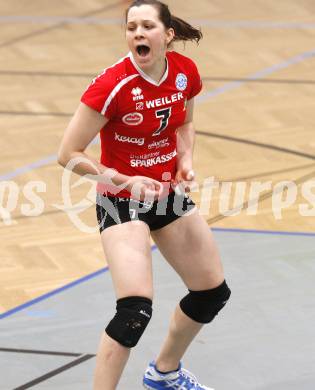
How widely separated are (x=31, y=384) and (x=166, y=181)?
4.53 feet

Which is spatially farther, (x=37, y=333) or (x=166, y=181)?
(x=37, y=333)

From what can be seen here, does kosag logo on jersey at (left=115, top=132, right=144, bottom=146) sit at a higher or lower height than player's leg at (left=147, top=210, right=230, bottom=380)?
higher

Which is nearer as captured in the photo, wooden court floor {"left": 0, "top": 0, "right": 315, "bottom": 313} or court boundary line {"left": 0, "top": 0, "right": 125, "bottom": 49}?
wooden court floor {"left": 0, "top": 0, "right": 315, "bottom": 313}

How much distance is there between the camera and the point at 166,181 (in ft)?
21.5

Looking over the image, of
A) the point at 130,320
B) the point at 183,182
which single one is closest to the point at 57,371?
the point at 130,320

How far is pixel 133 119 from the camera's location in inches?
250

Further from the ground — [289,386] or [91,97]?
[91,97]

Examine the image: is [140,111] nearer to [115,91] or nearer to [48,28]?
[115,91]

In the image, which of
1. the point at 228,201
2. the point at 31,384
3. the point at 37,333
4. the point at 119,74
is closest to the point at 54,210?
the point at 228,201

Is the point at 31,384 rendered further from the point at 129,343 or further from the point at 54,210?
the point at 54,210

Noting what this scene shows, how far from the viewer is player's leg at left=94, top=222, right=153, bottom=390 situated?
6164mm

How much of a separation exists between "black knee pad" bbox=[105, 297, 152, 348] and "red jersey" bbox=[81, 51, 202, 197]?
595 millimetres

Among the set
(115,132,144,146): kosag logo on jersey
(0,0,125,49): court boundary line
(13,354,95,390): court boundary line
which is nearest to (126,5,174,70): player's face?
(115,132,144,146): kosag logo on jersey

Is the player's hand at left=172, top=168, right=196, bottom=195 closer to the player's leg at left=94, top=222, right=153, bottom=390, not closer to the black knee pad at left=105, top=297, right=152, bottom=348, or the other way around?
the player's leg at left=94, top=222, right=153, bottom=390
